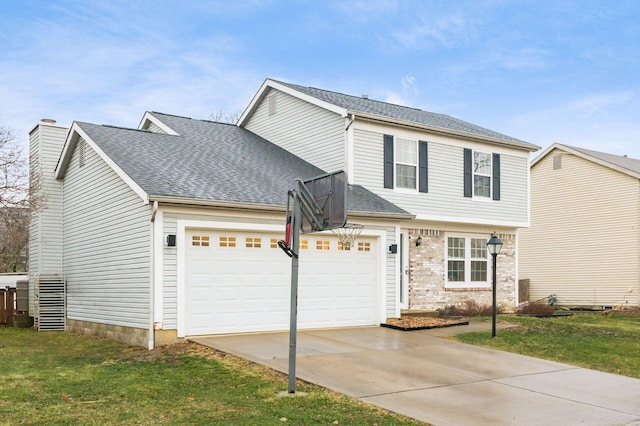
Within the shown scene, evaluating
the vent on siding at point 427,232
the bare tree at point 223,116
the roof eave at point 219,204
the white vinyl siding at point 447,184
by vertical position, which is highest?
the bare tree at point 223,116

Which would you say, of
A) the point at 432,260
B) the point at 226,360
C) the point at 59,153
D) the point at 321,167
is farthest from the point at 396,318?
the point at 59,153

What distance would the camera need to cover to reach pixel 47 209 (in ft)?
61.1

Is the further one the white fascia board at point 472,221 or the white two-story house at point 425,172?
the white fascia board at point 472,221

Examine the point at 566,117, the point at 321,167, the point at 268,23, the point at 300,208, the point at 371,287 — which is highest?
the point at 268,23

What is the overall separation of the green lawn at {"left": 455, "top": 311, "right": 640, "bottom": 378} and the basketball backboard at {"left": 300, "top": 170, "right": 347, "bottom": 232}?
5992 millimetres

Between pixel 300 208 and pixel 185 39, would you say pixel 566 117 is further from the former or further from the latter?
pixel 300 208

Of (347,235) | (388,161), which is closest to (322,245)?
(347,235)

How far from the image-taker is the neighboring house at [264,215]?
1320 centimetres

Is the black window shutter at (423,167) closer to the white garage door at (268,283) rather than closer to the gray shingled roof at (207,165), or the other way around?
Answer: the gray shingled roof at (207,165)

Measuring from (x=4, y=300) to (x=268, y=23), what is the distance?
461 inches

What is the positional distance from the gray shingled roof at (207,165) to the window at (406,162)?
60.0 inches

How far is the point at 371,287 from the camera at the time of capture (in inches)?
622

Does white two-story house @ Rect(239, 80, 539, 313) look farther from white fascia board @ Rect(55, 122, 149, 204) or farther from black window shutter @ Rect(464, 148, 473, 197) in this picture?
white fascia board @ Rect(55, 122, 149, 204)

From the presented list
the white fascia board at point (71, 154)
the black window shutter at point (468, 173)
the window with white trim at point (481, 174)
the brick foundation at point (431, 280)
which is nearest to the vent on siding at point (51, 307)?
the white fascia board at point (71, 154)
